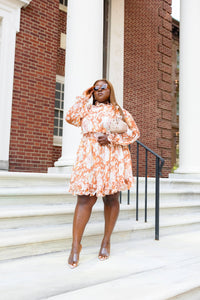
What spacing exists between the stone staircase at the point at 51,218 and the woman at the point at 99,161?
1.40 ft

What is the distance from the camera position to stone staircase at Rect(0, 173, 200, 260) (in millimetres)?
2789

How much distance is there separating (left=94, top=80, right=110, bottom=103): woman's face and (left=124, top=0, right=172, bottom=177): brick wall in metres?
5.92

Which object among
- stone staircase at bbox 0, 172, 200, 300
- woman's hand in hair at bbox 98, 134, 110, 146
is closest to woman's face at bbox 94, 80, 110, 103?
woman's hand in hair at bbox 98, 134, 110, 146

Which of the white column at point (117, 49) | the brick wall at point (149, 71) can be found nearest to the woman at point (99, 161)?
the white column at point (117, 49)

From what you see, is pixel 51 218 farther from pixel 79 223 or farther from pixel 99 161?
pixel 99 161

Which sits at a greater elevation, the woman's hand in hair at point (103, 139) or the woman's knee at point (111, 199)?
the woman's hand in hair at point (103, 139)

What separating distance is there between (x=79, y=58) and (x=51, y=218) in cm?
265

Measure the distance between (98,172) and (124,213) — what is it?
4.56 feet

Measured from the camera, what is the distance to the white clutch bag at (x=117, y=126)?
266cm

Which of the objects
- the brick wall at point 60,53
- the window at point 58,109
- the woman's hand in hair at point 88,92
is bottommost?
the woman's hand in hair at point 88,92

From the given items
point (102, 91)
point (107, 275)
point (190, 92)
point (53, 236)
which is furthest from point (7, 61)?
point (107, 275)

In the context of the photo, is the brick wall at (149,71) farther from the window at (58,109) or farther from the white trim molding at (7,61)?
the white trim molding at (7,61)

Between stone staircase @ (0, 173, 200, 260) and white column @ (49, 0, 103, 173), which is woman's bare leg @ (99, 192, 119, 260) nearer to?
stone staircase @ (0, 173, 200, 260)

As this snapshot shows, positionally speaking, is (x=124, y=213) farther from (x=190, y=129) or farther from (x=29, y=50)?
(x=29, y=50)
